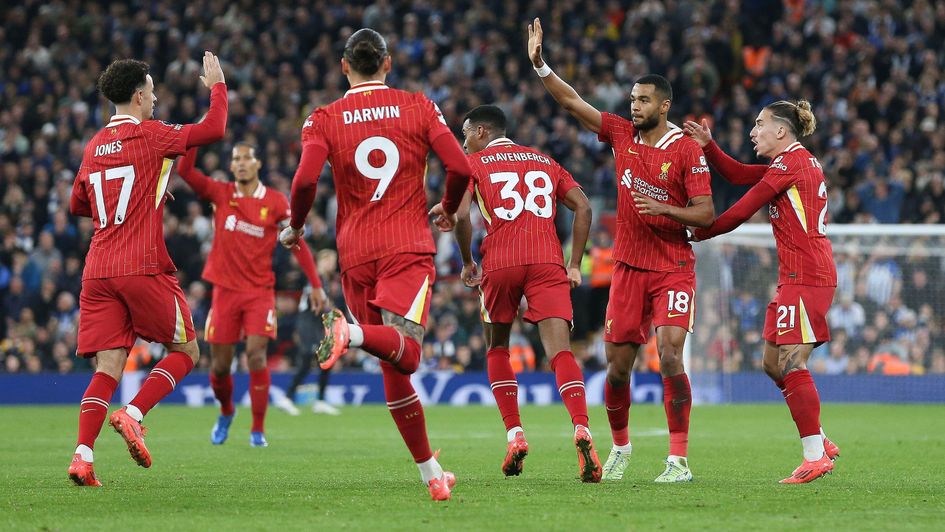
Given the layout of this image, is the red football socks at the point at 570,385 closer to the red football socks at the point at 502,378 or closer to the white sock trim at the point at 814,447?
the red football socks at the point at 502,378

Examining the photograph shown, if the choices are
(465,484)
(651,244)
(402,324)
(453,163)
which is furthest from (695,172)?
(402,324)

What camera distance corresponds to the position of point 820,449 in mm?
8672

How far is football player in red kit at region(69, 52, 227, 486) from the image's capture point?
8445 mm

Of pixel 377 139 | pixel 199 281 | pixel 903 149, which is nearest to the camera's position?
pixel 377 139

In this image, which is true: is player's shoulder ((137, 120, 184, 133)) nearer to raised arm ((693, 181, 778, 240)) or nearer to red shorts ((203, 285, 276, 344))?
raised arm ((693, 181, 778, 240))

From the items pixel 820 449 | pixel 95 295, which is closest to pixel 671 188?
pixel 820 449

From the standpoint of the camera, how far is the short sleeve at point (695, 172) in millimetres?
8648

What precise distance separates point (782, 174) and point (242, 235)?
5.73m

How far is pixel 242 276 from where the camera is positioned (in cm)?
1268

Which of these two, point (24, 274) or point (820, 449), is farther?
point (24, 274)

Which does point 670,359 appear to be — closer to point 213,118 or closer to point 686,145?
point 686,145

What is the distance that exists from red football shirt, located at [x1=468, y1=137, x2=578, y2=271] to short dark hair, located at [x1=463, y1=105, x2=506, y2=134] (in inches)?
12.7

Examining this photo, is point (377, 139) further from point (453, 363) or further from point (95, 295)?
point (453, 363)

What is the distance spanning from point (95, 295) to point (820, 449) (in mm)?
4830
